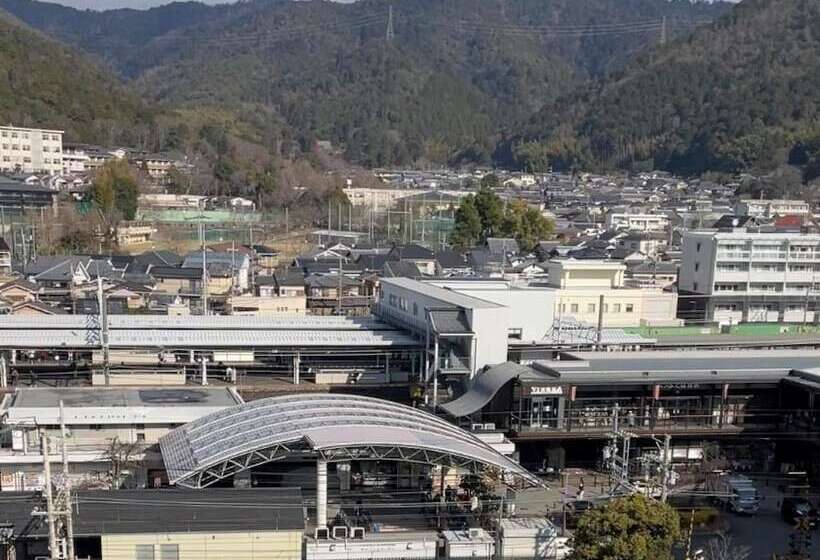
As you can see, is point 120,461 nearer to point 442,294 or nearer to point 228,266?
point 442,294

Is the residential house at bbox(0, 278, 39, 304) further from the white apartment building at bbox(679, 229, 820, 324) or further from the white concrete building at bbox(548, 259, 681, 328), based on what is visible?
the white apartment building at bbox(679, 229, 820, 324)

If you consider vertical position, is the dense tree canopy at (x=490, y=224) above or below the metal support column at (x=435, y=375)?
above

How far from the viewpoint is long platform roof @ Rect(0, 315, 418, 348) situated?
1481 cm

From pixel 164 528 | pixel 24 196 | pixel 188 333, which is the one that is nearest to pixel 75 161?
pixel 24 196

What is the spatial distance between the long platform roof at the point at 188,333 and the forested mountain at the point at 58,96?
3396cm

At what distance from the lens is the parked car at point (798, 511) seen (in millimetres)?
10367

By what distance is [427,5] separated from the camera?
505ft

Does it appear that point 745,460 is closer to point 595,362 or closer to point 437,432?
point 595,362

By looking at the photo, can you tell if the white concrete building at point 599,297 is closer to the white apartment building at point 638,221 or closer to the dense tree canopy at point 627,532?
the dense tree canopy at point 627,532

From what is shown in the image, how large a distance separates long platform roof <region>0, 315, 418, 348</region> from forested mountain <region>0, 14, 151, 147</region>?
111 ft

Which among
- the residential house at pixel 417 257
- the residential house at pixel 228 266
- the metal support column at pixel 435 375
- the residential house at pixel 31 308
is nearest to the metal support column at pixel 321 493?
the metal support column at pixel 435 375

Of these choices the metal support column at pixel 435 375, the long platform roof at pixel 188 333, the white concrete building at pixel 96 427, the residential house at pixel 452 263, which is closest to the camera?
the white concrete building at pixel 96 427

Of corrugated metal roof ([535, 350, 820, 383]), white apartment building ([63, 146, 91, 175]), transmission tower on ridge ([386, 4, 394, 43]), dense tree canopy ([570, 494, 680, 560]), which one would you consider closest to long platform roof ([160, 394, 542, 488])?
dense tree canopy ([570, 494, 680, 560])

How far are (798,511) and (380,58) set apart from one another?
354 ft
